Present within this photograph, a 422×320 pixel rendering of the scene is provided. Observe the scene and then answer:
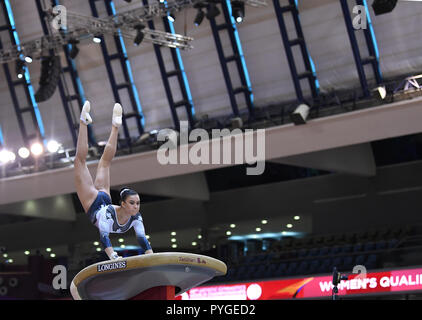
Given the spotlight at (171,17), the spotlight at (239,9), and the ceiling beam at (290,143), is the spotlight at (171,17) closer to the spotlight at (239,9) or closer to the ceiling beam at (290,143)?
the spotlight at (239,9)

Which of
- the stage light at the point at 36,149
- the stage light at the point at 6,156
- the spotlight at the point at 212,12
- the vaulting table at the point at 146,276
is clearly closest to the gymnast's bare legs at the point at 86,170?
the vaulting table at the point at 146,276

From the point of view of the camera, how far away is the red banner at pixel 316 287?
15.0 metres

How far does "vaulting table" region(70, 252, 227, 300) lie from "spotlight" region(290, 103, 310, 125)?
10.9m

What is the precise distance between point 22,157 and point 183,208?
19.4ft

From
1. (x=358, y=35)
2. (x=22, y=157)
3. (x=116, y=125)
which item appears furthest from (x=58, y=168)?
(x=116, y=125)

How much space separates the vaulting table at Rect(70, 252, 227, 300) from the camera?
5.76m

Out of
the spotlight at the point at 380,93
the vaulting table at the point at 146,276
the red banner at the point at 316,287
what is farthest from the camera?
the spotlight at the point at 380,93

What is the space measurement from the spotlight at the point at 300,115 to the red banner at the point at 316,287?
4.03 meters

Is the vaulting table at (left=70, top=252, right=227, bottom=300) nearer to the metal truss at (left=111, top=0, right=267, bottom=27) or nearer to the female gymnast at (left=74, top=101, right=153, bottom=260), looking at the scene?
the female gymnast at (left=74, top=101, right=153, bottom=260)

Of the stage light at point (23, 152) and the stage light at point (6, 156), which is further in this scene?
the stage light at point (6, 156)

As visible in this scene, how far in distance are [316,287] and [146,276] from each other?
11.1m

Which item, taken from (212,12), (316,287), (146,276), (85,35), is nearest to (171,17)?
(212,12)

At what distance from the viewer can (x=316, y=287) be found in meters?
16.3

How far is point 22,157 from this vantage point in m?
21.5
